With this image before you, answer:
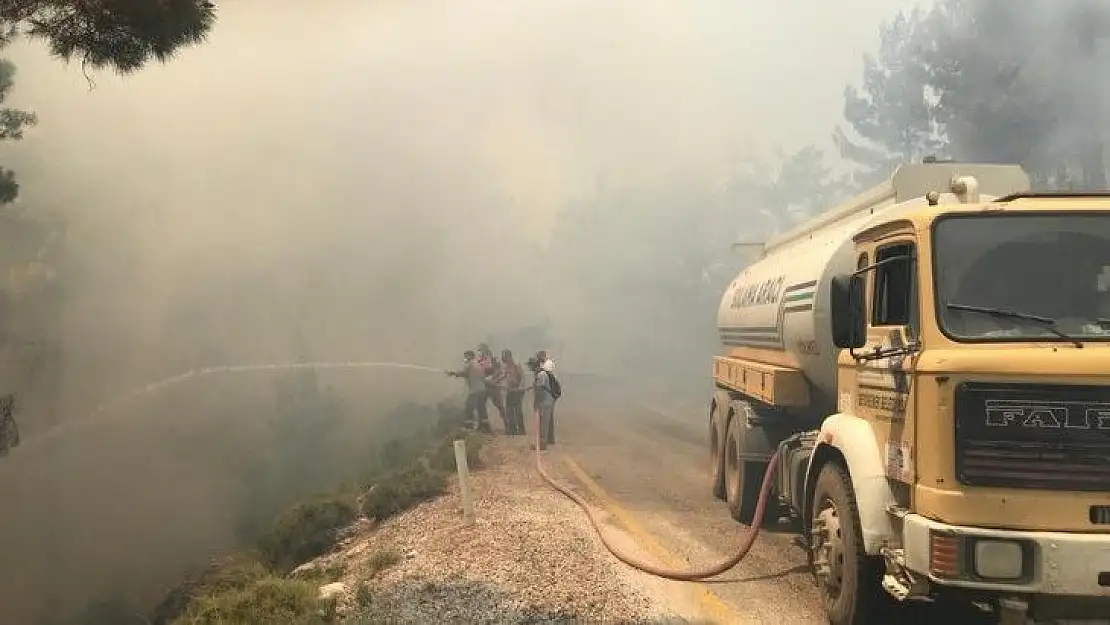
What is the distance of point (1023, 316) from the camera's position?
3959mm

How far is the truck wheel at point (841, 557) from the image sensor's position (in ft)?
15.3

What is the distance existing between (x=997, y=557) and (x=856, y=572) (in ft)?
3.66

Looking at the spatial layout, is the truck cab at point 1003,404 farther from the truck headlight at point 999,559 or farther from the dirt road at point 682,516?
the dirt road at point 682,516

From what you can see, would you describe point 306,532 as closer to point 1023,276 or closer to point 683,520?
point 683,520

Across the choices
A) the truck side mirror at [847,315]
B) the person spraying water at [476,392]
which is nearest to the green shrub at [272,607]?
the truck side mirror at [847,315]

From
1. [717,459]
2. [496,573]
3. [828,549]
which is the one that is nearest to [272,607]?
[496,573]

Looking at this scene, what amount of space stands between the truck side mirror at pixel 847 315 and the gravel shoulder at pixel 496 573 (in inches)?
82.1

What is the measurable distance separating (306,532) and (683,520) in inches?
201

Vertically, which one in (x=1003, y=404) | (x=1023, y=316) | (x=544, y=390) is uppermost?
(x=1023, y=316)

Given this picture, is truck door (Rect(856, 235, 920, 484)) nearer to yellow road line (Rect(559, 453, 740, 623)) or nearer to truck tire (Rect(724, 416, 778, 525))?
yellow road line (Rect(559, 453, 740, 623))

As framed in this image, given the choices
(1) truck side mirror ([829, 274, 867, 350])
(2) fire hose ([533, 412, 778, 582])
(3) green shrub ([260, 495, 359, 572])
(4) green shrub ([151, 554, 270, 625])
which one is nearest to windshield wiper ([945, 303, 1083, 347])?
(1) truck side mirror ([829, 274, 867, 350])

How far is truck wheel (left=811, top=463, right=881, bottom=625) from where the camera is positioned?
15.3 ft

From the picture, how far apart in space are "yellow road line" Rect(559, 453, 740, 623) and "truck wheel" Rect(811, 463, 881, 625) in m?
0.66

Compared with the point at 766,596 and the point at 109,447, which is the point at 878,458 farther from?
the point at 109,447
